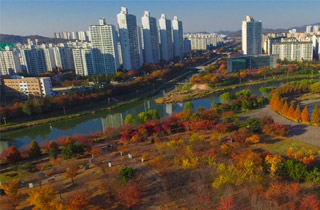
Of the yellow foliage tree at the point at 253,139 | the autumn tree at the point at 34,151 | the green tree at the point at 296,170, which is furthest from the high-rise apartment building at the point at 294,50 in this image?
the autumn tree at the point at 34,151

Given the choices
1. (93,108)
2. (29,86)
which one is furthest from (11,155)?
(29,86)

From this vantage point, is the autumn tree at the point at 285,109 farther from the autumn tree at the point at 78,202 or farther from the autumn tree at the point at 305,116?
the autumn tree at the point at 78,202

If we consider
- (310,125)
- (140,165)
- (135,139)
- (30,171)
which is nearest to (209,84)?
(310,125)

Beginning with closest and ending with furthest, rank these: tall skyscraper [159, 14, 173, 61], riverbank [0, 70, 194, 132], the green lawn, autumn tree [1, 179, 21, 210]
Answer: autumn tree [1, 179, 21, 210]
the green lawn
riverbank [0, 70, 194, 132]
tall skyscraper [159, 14, 173, 61]

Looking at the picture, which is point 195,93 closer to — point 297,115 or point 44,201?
point 297,115

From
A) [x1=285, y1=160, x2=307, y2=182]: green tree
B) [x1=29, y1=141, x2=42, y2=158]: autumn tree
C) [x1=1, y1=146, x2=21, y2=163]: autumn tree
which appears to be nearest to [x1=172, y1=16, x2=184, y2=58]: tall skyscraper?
[x1=29, y1=141, x2=42, y2=158]: autumn tree

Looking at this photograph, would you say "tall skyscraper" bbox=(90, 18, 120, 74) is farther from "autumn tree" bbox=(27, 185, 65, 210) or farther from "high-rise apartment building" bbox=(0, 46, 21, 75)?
"autumn tree" bbox=(27, 185, 65, 210)
